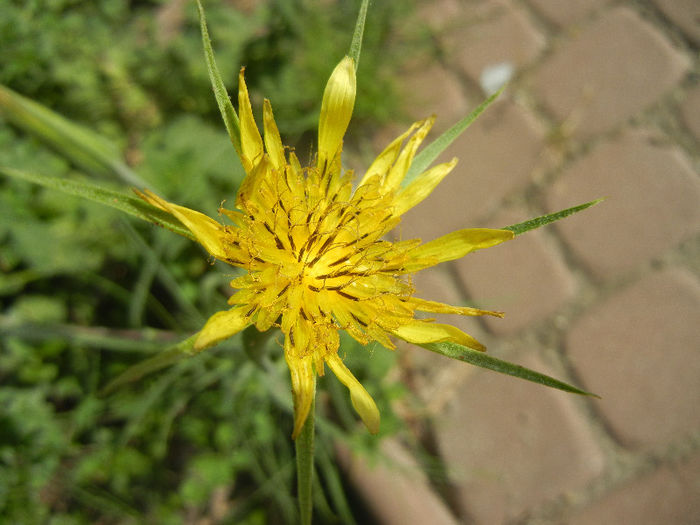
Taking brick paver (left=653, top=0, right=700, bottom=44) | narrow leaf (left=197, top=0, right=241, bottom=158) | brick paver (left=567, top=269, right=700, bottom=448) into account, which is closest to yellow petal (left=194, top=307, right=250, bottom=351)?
narrow leaf (left=197, top=0, right=241, bottom=158)

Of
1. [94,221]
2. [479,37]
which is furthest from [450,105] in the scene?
[94,221]

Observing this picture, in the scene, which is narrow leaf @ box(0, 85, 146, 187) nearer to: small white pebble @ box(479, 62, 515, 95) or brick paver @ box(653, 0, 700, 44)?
small white pebble @ box(479, 62, 515, 95)

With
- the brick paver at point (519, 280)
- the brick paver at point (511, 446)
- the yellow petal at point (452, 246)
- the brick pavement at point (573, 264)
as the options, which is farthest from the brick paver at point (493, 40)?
the yellow petal at point (452, 246)

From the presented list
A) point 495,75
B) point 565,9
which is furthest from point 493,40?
point 565,9

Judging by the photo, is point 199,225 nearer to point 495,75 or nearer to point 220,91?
point 220,91

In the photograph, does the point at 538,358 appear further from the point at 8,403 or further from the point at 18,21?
the point at 18,21
